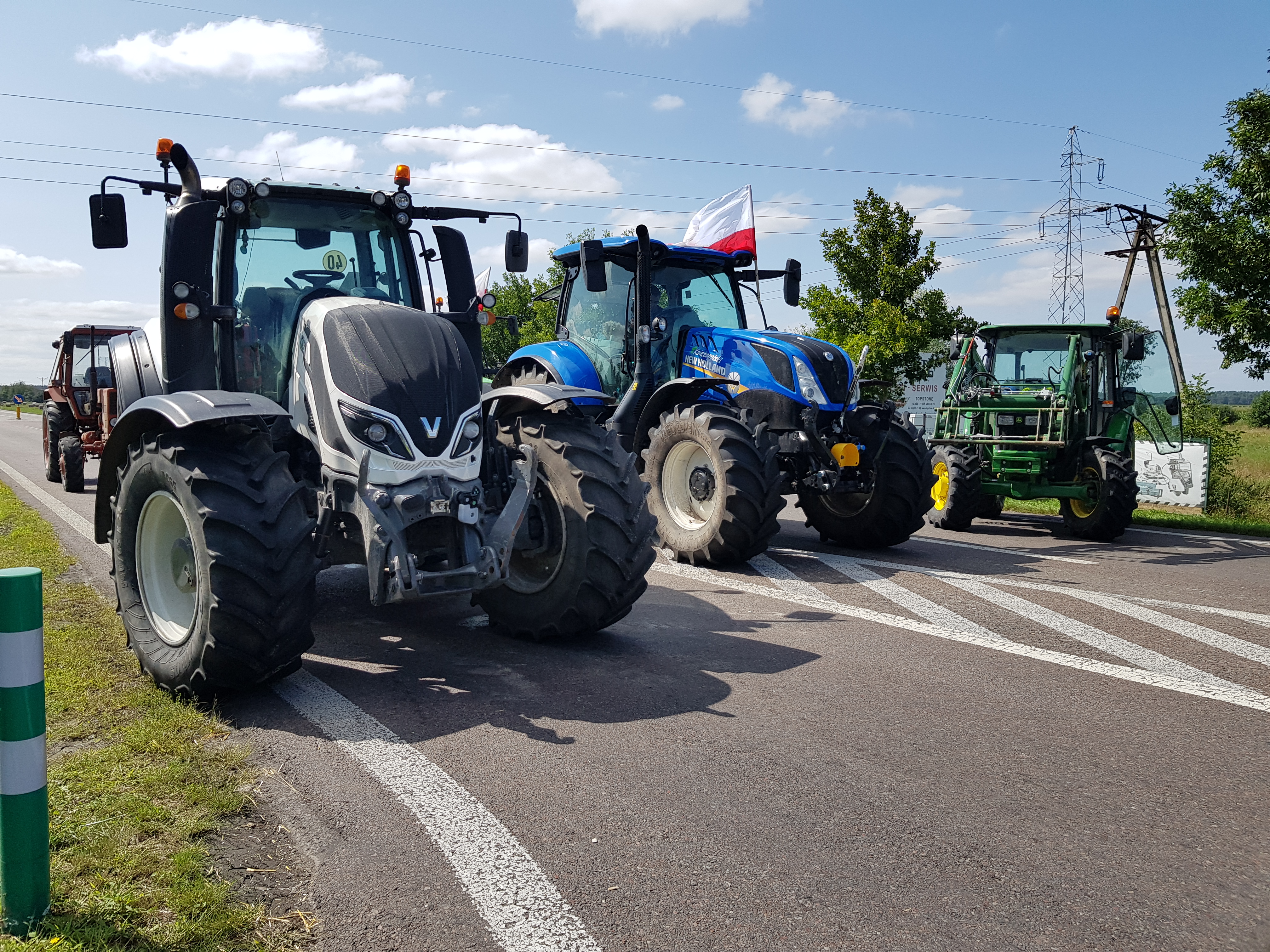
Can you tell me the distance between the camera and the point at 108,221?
218 inches

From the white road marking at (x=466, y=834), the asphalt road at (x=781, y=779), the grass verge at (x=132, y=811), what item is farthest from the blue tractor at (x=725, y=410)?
the grass verge at (x=132, y=811)

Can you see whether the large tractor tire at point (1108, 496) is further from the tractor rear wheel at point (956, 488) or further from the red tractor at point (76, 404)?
the red tractor at point (76, 404)

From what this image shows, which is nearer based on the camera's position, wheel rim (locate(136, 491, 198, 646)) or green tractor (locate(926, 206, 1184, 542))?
wheel rim (locate(136, 491, 198, 646))

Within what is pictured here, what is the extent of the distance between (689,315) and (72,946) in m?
8.45

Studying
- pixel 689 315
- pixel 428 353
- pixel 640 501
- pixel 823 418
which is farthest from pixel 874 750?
pixel 689 315

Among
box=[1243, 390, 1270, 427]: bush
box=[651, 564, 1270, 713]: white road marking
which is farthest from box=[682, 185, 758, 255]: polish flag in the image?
box=[1243, 390, 1270, 427]: bush

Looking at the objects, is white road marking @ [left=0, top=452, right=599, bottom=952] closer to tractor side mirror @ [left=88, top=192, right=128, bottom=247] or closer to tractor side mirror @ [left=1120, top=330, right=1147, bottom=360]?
tractor side mirror @ [left=88, top=192, right=128, bottom=247]

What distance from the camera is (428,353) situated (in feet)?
16.1

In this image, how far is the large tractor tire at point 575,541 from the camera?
5312 millimetres

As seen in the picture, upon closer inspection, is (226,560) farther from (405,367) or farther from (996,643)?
(996,643)

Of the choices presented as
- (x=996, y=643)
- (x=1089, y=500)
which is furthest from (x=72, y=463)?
(x=1089, y=500)

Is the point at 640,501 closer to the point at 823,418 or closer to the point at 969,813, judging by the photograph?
the point at 969,813

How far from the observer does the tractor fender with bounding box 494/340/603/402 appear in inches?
408

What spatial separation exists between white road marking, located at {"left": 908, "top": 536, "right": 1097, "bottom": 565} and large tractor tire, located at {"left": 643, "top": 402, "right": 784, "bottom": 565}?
7.97ft
